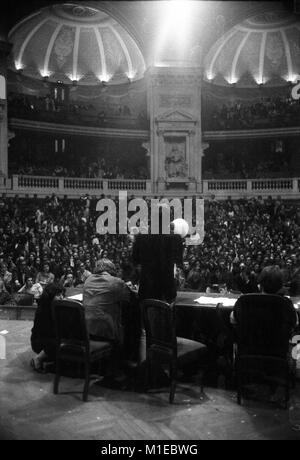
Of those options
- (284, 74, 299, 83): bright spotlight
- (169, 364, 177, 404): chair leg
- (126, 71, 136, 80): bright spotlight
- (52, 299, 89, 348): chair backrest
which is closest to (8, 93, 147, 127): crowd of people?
(126, 71, 136, 80): bright spotlight

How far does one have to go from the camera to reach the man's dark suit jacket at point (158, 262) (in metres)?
4.77

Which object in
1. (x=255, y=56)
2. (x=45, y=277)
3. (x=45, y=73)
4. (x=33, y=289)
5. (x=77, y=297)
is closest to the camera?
(x=77, y=297)

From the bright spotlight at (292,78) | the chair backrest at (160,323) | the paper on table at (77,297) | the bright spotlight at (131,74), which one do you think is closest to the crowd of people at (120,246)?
the paper on table at (77,297)

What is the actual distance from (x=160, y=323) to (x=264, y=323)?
0.93 meters

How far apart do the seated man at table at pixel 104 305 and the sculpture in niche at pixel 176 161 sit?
18312 mm

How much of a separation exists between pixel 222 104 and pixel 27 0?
20.4 metres

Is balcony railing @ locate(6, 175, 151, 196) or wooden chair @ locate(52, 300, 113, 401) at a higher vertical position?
balcony railing @ locate(6, 175, 151, 196)

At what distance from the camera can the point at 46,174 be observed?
2097 centimetres

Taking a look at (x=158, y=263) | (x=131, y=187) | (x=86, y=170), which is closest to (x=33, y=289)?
(x=158, y=263)

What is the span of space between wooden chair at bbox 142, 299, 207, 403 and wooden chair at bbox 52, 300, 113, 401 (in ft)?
1.61

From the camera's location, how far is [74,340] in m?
4.35

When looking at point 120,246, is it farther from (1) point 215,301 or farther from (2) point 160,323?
(2) point 160,323

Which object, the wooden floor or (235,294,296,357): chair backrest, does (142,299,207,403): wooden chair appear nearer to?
the wooden floor

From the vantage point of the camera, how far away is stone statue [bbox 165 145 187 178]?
22797mm
